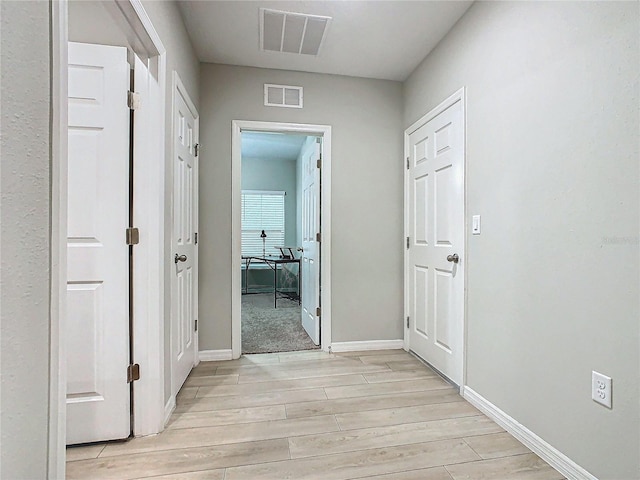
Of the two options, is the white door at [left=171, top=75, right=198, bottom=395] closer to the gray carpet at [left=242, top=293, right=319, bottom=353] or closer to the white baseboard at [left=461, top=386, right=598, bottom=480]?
the gray carpet at [left=242, top=293, right=319, bottom=353]

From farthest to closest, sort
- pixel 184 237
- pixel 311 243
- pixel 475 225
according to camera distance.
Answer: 1. pixel 311 243
2. pixel 184 237
3. pixel 475 225

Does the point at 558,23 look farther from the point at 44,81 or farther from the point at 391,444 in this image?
the point at 391,444

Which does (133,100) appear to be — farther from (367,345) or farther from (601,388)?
(367,345)

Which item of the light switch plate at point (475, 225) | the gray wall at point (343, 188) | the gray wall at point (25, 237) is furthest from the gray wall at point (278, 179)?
the gray wall at point (25, 237)

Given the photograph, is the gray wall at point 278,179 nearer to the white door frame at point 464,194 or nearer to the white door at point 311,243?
the white door at point 311,243

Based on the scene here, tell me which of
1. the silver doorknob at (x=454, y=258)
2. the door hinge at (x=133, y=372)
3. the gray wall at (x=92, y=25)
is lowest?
the door hinge at (x=133, y=372)

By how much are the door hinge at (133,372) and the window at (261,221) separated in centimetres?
496

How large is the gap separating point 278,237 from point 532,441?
5609mm

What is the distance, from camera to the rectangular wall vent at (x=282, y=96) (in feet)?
9.48

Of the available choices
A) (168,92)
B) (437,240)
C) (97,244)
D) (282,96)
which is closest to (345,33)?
(282,96)

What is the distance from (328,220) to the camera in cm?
299

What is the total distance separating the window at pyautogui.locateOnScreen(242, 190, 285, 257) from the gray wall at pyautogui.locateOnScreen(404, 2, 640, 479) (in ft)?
16.3

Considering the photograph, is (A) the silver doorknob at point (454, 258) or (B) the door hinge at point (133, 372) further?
(A) the silver doorknob at point (454, 258)

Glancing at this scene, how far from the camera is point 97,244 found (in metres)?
1.61
